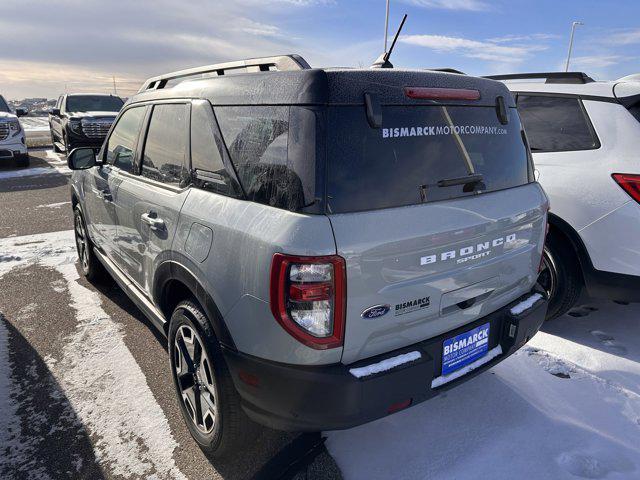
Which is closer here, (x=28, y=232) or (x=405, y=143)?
(x=405, y=143)

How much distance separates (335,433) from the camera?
8.37 feet

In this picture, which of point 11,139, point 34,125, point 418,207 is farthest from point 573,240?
point 34,125

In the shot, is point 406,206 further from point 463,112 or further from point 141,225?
point 141,225

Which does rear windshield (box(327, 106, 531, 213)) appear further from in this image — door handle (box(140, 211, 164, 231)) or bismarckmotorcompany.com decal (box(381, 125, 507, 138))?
door handle (box(140, 211, 164, 231))

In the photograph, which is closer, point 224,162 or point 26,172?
point 224,162

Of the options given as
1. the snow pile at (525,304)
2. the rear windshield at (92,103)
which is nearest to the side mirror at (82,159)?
the snow pile at (525,304)

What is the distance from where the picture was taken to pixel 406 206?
6.18ft

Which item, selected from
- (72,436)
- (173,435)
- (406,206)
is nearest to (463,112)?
(406,206)

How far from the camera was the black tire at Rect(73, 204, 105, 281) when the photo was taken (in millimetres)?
4477

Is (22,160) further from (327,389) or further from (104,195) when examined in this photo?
(327,389)

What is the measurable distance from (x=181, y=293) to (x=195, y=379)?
18.5 inches

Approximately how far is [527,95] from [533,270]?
2.06 m

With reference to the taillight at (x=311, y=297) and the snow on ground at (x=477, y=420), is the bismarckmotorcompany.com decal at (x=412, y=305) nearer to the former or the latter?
the taillight at (x=311, y=297)

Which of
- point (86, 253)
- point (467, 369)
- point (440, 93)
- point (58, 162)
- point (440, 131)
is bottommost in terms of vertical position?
point (58, 162)
